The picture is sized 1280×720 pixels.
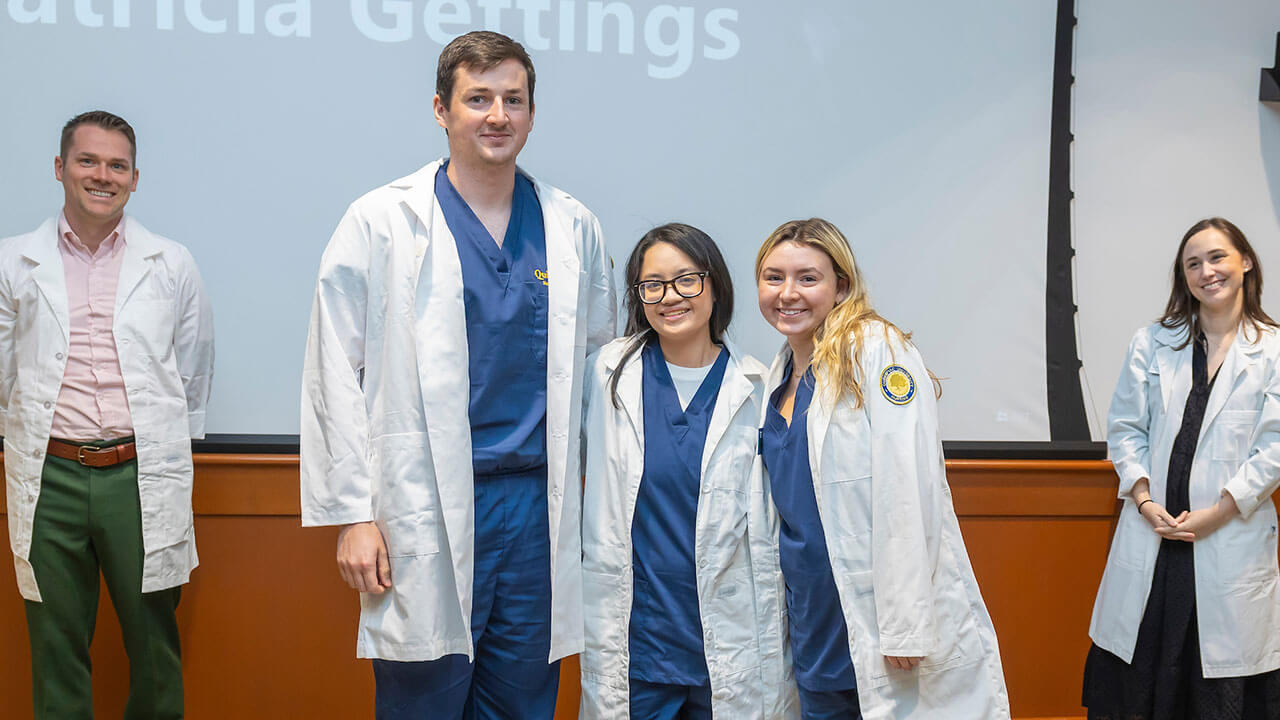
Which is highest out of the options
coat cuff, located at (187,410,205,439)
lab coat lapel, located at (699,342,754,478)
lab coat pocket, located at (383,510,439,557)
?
lab coat lapel, located at (699,342,754,478)

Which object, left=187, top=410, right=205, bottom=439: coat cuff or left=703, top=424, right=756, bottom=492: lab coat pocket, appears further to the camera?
left=187, top=410, right=205, bottom=439: coat cuff

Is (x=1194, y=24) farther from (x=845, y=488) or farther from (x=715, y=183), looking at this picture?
(x=845, y=488)

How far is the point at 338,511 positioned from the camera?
1643 mm

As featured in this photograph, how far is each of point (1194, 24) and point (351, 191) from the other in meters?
2.74

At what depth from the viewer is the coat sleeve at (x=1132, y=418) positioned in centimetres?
259

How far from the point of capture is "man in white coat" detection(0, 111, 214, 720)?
7.41 ft

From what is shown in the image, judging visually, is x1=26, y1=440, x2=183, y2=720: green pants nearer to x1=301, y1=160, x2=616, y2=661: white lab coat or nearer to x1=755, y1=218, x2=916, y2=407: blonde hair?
x1=301, y1=160, x2=616, y2=661: white lab coat

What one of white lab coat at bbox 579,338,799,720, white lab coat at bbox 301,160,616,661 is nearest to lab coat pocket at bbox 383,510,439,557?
white lab coat at bbox 301,160,616,661

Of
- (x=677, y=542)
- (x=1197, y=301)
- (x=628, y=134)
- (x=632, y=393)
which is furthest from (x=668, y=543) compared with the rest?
(x=1197, y=301)

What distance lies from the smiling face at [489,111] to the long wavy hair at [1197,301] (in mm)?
1945

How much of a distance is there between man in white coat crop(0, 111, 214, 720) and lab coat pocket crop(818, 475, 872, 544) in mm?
1605

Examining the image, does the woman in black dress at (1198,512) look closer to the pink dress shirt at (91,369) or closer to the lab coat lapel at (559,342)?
the lab coat lapel at (559,342)

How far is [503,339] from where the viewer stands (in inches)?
68.9

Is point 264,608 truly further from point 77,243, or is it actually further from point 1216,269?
point 1216,269
